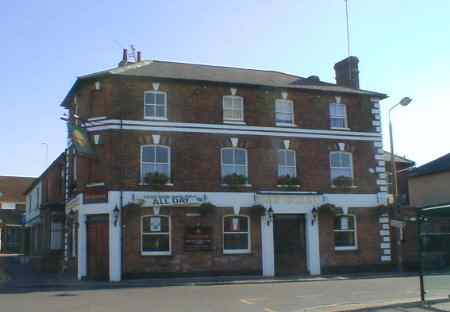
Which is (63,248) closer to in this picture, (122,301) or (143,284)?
A: (143,284)

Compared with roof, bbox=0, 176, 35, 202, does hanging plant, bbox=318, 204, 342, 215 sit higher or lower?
lower

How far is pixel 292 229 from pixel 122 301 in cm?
1287

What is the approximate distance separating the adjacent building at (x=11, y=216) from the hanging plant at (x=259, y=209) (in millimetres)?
38962

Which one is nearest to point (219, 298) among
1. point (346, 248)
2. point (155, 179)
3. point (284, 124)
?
point (155, 179)

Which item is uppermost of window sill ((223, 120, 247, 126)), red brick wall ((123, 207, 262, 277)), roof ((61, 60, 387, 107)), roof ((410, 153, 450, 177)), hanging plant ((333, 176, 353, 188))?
roof ((61, 60, 387, 107))

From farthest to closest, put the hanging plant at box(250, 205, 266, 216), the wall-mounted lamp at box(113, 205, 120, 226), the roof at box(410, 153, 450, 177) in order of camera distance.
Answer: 1. the roof at box(410, 153, 450, 177)
2. the hanging plant at box(250, 205, 266, 216)
3. the wall-mounted lamp at box(113, 205, 120, 226)

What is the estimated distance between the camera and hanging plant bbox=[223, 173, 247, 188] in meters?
26.9

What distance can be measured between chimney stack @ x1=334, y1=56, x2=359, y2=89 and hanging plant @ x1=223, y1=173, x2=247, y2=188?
9779 millimetres

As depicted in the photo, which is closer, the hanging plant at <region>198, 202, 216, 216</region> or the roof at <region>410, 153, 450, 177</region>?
the hanging plant at <region>198, 202, 216, 216</region>

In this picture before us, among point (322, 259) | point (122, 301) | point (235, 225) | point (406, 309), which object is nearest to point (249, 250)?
point (235, 225)

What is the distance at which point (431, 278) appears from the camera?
15.7 meters

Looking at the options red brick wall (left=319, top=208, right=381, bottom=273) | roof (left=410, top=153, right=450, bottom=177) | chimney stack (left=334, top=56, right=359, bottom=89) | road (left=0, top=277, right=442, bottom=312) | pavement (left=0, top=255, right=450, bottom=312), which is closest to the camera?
pavement (left=0, top=255, right=450, bottom=312)

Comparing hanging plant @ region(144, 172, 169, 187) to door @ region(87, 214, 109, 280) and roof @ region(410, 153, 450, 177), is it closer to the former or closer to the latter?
door @ region(87, 214, 109, 280)

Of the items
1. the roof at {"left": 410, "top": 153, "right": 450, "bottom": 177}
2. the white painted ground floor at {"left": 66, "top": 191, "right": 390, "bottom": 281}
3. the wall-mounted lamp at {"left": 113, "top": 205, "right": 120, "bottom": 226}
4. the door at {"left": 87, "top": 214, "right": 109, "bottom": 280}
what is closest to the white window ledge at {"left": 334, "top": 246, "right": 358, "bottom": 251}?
the white painted ground floor at {"left": 66, "top": 191, "right": 390, "bottom": 281}
